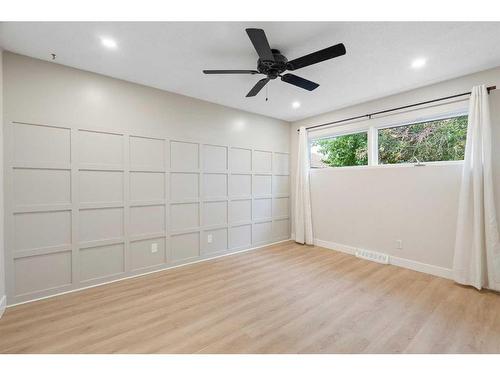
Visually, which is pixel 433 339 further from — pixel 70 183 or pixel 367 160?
pixel 70 183

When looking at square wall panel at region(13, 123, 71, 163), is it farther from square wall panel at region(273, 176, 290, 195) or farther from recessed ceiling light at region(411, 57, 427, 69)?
recessed ceiling light at region(411, 57, 427, 69)

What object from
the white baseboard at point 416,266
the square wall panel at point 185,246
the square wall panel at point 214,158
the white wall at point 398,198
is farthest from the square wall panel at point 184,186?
the white baseboard at point 416,266

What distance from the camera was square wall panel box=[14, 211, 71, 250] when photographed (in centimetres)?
230

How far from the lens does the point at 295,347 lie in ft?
5.52

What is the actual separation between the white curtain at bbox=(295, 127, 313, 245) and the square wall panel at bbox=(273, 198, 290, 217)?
32 cm

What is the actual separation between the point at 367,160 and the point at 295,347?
3184 mm

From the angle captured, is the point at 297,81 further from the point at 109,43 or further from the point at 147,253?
the point at 147,253

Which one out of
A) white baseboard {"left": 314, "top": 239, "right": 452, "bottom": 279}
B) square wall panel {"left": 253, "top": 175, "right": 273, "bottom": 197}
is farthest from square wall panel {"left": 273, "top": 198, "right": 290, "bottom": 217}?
white baseboard {"left": 314, "top": 239, "right": 452, "bottom": 279}

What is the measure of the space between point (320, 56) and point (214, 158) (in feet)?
7.52

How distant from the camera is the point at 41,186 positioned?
2.40 m

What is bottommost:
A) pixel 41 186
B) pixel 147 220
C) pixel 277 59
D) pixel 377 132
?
pixel 147 220

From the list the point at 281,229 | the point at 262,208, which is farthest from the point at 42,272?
the point at 281,229

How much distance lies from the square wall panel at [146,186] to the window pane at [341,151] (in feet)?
9.86
